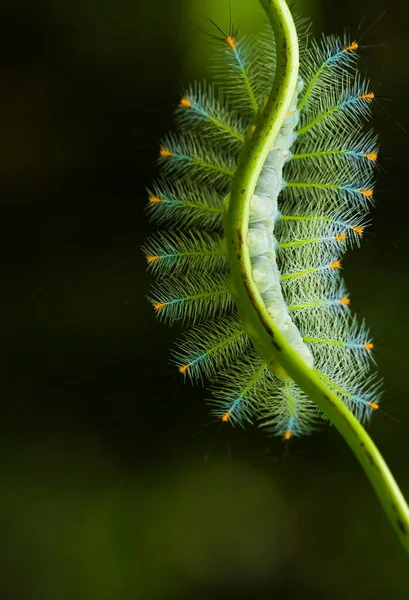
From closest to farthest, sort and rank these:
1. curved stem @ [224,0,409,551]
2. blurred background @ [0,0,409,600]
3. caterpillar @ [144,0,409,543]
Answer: curved stem @ [224,0,409,551] < caterpillar @ [144,0,409,543] < blurred background @ [0,0,409,600]

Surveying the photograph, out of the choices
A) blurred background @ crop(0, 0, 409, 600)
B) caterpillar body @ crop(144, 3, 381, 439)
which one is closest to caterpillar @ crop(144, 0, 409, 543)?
caterpillar body @ crop(144, 3, 381, 439)

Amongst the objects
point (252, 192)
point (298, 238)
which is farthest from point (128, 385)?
point (252, 192)

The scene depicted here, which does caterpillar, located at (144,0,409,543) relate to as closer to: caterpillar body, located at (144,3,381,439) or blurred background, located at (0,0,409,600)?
caterpillar body, located at (144,3,381,439)

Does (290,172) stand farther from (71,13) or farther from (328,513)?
(328,513)

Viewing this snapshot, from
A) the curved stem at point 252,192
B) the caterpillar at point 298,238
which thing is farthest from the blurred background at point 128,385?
the curved stem at point 252,192

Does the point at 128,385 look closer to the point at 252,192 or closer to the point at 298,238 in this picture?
the point at 298,238

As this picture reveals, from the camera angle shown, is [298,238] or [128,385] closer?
[298,238]

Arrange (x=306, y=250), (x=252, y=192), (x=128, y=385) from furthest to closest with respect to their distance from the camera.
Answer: (x=128, y=385)
(x=306, y=250)
(x=252, y=192)

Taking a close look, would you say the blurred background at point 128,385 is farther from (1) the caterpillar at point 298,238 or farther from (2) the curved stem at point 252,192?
(2) the curved stem at point 252,192
